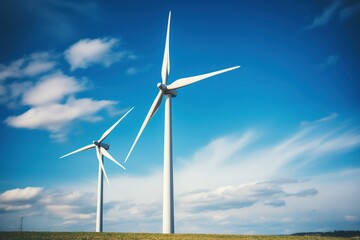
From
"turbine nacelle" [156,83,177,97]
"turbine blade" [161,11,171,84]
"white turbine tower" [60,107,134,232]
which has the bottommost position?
"white turbine tower" [60,107,134,232]

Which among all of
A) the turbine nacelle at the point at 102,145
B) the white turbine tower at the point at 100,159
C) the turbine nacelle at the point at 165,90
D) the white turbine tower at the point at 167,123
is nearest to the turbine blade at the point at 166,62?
the white turbine tower at the point at 167,123

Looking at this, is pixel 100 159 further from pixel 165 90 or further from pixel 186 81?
pixel 186 81

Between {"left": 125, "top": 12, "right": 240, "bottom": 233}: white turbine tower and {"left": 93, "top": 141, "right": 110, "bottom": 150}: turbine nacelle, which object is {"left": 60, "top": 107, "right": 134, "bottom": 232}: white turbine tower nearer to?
{"left": 93, "top": 141, "right": 110, "bottom": 150}: turbine nacelle

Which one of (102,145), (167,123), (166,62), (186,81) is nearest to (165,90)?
(186,81)

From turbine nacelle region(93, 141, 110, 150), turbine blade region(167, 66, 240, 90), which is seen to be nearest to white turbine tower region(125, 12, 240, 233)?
turbine blade region(167, 66, 240, 90)

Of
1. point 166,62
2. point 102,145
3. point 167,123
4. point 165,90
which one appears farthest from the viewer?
point 102,145

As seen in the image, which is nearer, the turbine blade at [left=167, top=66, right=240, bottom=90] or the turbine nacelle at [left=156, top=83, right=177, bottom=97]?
the turbine blade at [left=167, top=66, right=240, bottom=90]

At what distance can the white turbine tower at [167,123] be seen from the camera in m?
49.2

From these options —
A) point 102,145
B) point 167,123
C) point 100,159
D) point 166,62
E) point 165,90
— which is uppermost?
point 166,62

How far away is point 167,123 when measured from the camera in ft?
181

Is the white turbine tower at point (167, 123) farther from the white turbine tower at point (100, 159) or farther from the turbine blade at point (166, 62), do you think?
the white turbine tower at point (100, 159)

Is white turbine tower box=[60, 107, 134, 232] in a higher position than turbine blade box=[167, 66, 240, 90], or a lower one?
lower

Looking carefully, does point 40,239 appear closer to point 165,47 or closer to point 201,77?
point 201,77

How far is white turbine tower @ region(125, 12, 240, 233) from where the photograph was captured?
49.2 metres
